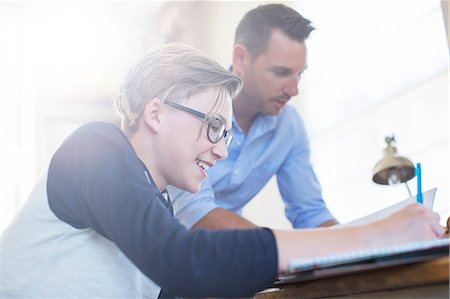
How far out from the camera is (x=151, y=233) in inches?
27.1

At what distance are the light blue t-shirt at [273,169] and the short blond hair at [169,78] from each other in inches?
27.0

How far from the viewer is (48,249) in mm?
866

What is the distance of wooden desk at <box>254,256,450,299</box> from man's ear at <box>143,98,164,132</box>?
0.41 metres

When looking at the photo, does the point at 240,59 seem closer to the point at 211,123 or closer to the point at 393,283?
the point at 211,123

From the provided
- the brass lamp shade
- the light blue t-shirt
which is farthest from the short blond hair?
the light blue t-shirt

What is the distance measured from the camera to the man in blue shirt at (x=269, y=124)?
1787mm

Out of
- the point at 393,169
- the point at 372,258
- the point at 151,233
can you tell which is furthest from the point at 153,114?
the point at 393,169

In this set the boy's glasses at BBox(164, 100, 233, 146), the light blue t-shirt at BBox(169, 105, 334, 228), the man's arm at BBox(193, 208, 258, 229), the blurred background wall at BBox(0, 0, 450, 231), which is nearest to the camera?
the boy's glasses at BBox(164, 100, 233, 146)

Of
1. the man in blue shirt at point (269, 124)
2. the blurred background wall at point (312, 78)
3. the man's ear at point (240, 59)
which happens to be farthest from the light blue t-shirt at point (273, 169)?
the blurred background wall at point (312, 78)

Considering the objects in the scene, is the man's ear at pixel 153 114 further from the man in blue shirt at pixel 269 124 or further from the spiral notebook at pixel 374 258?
the man in blue shirt at pixel 269 124

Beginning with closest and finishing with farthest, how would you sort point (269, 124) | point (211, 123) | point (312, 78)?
point (211, 123) < point (269, 124) < point (312, 78)

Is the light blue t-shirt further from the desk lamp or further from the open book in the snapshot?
the open book

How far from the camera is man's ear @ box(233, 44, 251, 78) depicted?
6.04 ft

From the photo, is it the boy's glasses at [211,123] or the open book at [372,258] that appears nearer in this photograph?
the open book at [372,258]
